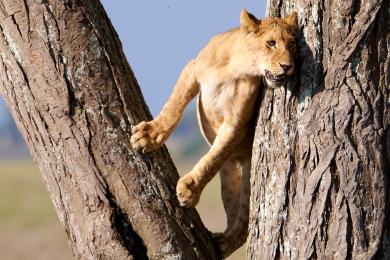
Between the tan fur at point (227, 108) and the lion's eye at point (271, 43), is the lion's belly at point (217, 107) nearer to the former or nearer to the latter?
the tan fur at point (227, 108)

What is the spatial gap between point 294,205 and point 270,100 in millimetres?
588

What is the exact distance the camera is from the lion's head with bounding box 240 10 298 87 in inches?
225

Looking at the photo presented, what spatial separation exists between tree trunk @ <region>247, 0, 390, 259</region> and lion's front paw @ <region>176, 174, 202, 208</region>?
63cm

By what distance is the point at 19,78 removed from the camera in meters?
5.94

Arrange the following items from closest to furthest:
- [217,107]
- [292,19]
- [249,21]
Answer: [292,19], [249,21], [217,107]

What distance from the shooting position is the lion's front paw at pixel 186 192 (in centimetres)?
607

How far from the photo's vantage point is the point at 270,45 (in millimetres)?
6141

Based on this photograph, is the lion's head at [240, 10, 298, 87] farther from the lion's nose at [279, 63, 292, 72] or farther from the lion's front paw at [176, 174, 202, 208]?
the lion's front paw at [176, 174, 202, 208]

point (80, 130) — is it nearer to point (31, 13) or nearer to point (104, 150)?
point (104, 150)

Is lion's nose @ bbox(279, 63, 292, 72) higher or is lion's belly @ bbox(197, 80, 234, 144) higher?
lion's belly @ bbox(197, 80, 234, 144)

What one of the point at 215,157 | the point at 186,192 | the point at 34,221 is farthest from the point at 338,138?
the point at 34,221

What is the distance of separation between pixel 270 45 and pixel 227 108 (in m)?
0.64

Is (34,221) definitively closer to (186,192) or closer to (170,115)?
(170,115)

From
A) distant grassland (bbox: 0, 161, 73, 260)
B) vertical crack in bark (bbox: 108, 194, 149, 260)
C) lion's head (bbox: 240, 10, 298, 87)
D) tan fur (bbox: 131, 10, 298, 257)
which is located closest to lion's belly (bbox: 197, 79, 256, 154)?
tan fur (bbox: 131, 10, 298, 257)
